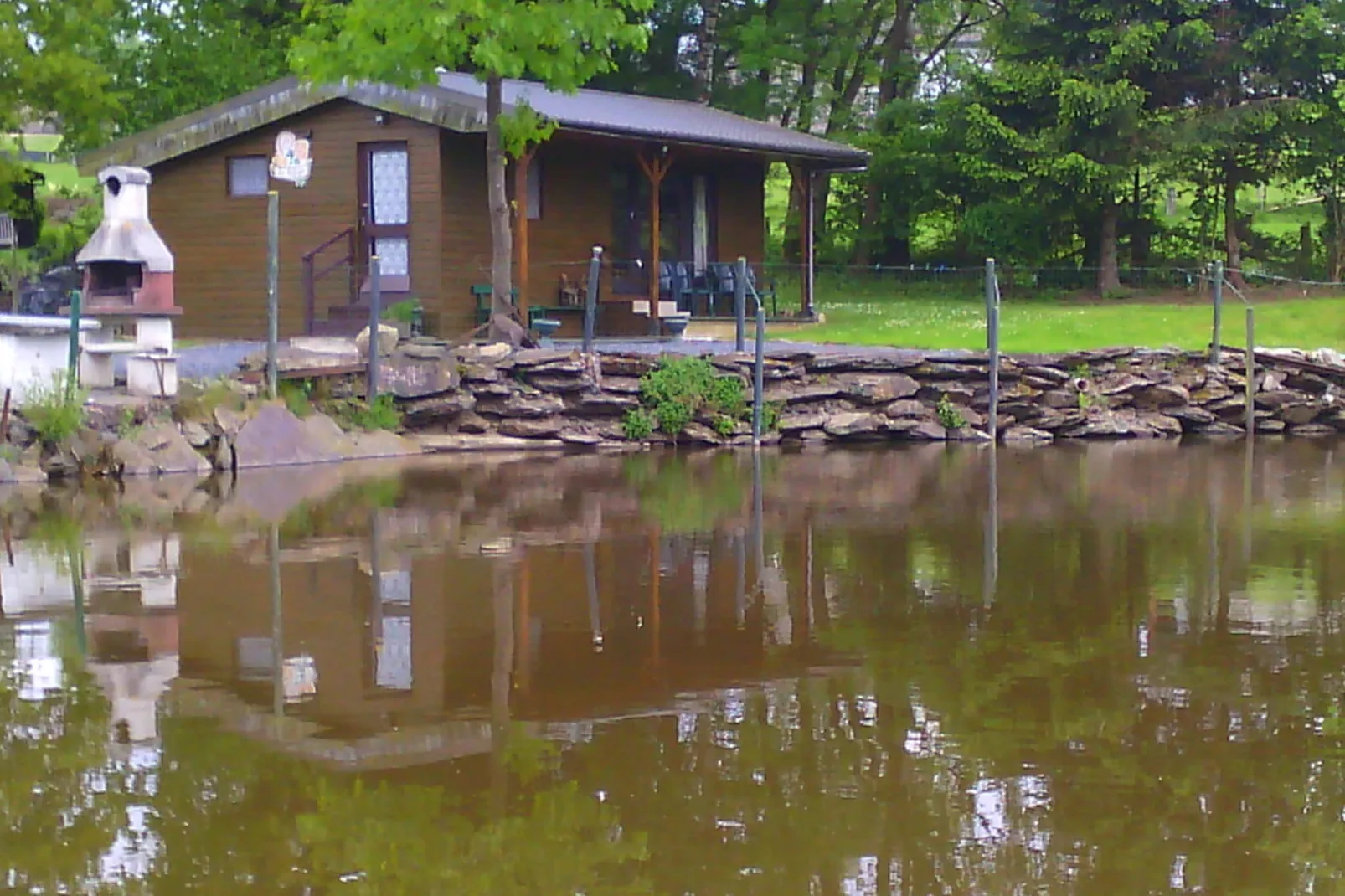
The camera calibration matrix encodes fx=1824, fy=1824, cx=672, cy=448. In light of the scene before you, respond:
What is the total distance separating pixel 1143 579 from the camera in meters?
11.2

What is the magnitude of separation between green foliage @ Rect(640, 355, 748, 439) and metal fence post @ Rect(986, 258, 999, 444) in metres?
2.89

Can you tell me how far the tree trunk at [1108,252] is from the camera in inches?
1323

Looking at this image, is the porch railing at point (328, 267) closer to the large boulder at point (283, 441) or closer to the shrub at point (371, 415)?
the shrub at point (371, 415)

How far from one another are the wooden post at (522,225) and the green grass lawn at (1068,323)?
15.1ft

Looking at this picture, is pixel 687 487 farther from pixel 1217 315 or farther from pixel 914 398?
pixel 1217 315

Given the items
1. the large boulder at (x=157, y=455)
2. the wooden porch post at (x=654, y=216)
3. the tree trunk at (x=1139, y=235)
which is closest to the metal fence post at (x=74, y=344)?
the large boulder at (x=157, y=455)

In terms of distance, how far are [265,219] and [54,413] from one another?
9.98 meters

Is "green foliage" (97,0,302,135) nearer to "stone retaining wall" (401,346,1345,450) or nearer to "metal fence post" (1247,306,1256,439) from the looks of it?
"stone retaining wall" (401,346,1345,450)

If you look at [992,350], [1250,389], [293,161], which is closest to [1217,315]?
[1250,389]

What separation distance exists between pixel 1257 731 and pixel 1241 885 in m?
1.90

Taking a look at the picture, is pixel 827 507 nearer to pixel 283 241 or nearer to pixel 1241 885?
pixel 1241 885

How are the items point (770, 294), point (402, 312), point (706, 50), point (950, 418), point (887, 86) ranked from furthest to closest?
1. point (887, 86)
2. point (706, 50)
3. point (770, 294)
4. point (402, 312)
5. point (950, 418)

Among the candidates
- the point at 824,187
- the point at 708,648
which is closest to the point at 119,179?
the point at 708,648

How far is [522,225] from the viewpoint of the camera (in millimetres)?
23609
